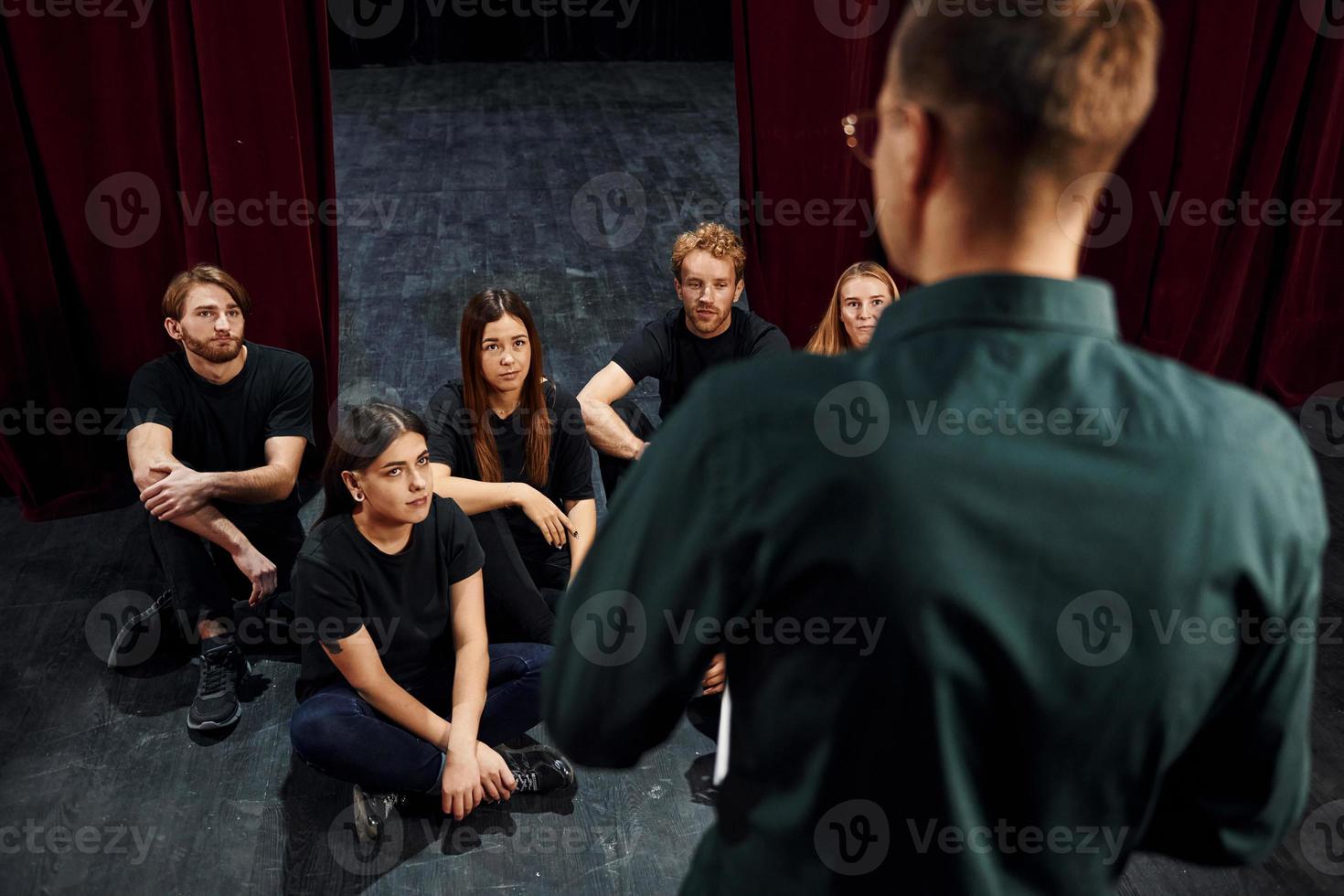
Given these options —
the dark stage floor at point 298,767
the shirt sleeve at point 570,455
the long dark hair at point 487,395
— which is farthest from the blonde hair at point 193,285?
the shirt sleeve at point 570,455

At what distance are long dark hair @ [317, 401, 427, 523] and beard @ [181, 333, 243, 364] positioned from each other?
2.34 ft

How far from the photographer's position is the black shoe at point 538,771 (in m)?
2.32

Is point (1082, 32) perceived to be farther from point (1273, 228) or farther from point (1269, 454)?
point (1273, 228)

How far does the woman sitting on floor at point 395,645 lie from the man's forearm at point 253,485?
0.56 m

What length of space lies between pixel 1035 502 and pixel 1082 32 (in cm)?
24

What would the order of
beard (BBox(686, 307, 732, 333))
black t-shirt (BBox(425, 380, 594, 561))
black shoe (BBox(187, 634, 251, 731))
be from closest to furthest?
black shoe (BBox(187, 634, 251, 731))
black t-shirt (BBox(425, 380, 594, 561))
beard (BBox(686, 307, 732, 333))

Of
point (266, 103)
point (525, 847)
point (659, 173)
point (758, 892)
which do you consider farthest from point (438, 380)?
point (758, 892)

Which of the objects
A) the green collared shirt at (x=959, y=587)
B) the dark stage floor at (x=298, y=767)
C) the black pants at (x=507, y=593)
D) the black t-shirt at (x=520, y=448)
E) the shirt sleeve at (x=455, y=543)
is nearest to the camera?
the green collared shirt at (x=959, y=587)

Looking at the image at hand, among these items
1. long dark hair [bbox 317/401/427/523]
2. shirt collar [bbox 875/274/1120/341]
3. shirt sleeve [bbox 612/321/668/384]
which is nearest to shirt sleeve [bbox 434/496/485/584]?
long dark hair [bbox 317/401/427/523]

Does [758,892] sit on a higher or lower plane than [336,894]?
higher

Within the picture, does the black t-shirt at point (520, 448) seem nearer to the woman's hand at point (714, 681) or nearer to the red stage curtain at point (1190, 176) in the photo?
the woman's hand at point (714, 681)

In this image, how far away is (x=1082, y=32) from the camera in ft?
1.91

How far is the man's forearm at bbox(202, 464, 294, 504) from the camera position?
2656mm

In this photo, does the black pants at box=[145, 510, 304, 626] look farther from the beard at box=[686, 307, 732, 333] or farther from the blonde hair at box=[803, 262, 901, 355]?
the blonde hair at box=[803, 262, 901, 355]
